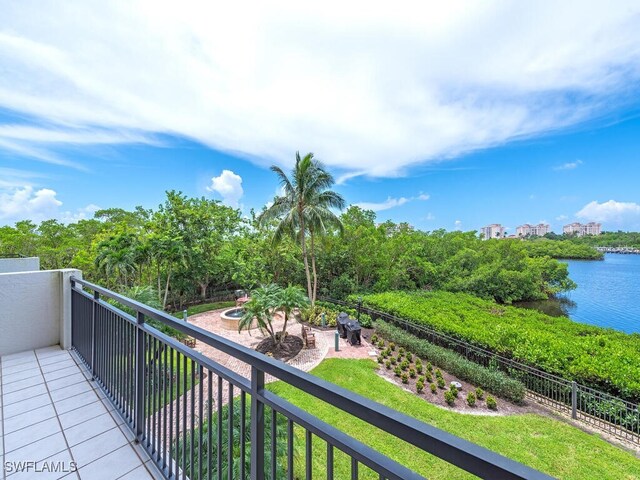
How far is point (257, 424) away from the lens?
48.4 inches

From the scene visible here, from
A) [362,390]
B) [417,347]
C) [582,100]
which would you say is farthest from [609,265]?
[362,390]

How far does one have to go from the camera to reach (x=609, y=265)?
40.7 metres

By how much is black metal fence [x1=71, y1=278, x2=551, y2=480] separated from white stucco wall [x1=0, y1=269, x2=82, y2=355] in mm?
289

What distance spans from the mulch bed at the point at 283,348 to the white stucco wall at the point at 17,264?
254 inches

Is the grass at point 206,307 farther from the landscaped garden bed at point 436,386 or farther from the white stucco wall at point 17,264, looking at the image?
the landscaped garden bed at point 436,386

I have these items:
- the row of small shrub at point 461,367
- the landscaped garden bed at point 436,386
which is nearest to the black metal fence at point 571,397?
the row of small shrub at point 461,367

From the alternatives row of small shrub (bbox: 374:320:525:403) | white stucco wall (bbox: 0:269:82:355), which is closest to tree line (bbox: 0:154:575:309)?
row of small shrub (bbox: 374:320:525:403)

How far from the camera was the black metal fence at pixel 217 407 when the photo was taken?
0.74m

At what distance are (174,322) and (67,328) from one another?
357 centimetres

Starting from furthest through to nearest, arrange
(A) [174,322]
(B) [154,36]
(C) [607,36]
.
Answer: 1. (C) [607,36]
2. (B) [154,36]
3. (A) [174,322]

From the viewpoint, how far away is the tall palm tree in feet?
45.1

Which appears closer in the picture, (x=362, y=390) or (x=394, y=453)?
(x=394, y=453)

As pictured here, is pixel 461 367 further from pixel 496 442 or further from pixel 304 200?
pixel 304 200

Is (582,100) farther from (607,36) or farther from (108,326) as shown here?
(108,326)
